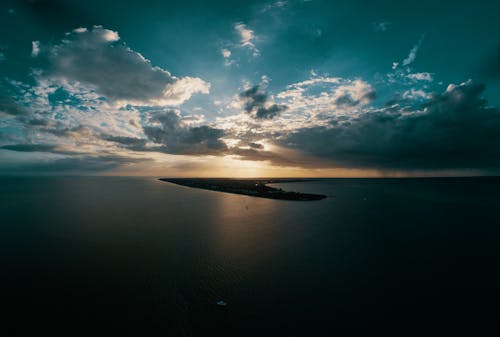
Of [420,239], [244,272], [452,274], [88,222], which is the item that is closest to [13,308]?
[244,272]

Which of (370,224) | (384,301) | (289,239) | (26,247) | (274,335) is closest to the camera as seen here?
(274,335)

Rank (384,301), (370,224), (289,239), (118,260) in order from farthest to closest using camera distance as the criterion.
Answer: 1. (370,224)
2. (289,239)
3. (118,260)
4. (384,301)

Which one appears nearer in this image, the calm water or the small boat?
the calm water

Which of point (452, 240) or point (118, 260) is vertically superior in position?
point (452, 240)

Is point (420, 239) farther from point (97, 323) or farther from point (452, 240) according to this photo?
point (97, 323)

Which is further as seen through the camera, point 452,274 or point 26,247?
point 26,247

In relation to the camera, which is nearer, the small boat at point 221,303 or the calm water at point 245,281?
the calm water at point 245,281

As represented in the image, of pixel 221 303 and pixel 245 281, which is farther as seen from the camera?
pixel 245 281

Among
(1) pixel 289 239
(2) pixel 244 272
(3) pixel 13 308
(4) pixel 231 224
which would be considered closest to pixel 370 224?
(1) pixel 289 239

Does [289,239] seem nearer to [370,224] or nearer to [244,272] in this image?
[244,272]
